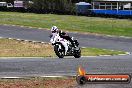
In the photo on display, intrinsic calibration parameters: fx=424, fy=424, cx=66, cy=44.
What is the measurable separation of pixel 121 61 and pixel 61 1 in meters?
55.1

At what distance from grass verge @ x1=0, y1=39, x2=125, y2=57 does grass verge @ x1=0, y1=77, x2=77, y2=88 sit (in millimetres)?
8286

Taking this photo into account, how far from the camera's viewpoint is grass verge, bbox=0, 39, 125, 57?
79.8 feet

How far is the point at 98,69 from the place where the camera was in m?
18.2

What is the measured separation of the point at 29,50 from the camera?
2609 centimetres

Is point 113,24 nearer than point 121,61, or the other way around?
point 121,61

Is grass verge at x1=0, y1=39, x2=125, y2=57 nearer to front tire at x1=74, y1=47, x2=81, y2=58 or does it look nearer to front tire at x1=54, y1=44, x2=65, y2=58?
front tire at x1=74, y1=47, x2=81, y2=58

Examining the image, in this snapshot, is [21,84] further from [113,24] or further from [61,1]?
[61,1]

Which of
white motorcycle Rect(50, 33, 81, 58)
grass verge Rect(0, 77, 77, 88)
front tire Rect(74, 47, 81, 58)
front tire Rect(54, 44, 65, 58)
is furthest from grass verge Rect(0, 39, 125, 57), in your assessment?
grass verge Rect(0, 77, 77, 88)

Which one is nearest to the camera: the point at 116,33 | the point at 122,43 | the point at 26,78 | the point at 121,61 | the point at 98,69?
the point at 26,78

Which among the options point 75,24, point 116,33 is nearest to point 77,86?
point 116,33

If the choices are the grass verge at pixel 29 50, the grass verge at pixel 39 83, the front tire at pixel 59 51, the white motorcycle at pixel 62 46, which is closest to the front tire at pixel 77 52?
the white motorcycle at pixel 62 46

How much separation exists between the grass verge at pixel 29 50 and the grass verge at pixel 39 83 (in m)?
8.29

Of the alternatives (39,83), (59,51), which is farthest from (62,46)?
(39,83)

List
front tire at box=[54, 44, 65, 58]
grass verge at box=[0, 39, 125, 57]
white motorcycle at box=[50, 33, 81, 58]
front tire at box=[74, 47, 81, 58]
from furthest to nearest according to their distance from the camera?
grass verge at box=[0, 39, 125, 57], front tire at box=[74, 47, 81, 58], front tire at box=[54, 44, 65, 58], white motorcycle at box=[50, 33, 81, 58]
